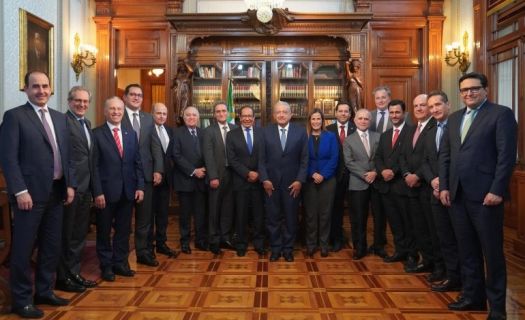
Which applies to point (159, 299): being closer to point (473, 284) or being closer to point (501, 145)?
point (473, 284)

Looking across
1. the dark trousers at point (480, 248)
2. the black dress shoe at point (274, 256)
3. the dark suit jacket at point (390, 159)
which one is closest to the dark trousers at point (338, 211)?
the dark suit jacket at point (390, 159)

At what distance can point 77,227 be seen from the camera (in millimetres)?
3510

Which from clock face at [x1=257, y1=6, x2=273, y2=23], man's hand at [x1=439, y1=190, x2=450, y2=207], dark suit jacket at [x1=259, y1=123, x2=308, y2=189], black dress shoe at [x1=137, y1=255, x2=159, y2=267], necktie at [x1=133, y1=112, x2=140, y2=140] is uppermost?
clock face at [x1=257, y1=6, x2=273, y2=23]

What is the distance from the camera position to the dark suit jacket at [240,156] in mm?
4465

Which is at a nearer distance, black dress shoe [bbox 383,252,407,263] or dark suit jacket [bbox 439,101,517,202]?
dark suit jacket [bbox 439,101,517,202]

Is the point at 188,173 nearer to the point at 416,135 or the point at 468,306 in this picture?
the point at 416,135

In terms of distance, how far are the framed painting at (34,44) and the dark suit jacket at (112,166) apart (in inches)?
80.9

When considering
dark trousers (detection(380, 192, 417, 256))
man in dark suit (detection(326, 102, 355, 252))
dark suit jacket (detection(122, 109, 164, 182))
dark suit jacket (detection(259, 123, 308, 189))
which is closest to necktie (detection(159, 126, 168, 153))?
dark suit jacket (detection(122, 109, 164, 182))

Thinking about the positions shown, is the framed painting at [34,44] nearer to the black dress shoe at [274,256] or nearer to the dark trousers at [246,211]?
the dark trousers at [246,211]

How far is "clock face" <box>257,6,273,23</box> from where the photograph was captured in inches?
266

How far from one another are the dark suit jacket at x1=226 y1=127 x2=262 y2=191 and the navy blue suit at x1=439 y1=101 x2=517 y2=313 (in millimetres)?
2021

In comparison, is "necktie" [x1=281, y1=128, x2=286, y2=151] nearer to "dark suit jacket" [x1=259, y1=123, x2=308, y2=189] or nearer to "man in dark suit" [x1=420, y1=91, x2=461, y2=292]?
→ "dark suit jacket" [x1=259, y1=123, x2=308, y2=189]

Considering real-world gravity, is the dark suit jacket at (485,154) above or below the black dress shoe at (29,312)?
above

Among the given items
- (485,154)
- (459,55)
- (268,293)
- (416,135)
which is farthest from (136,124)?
(459,55)
